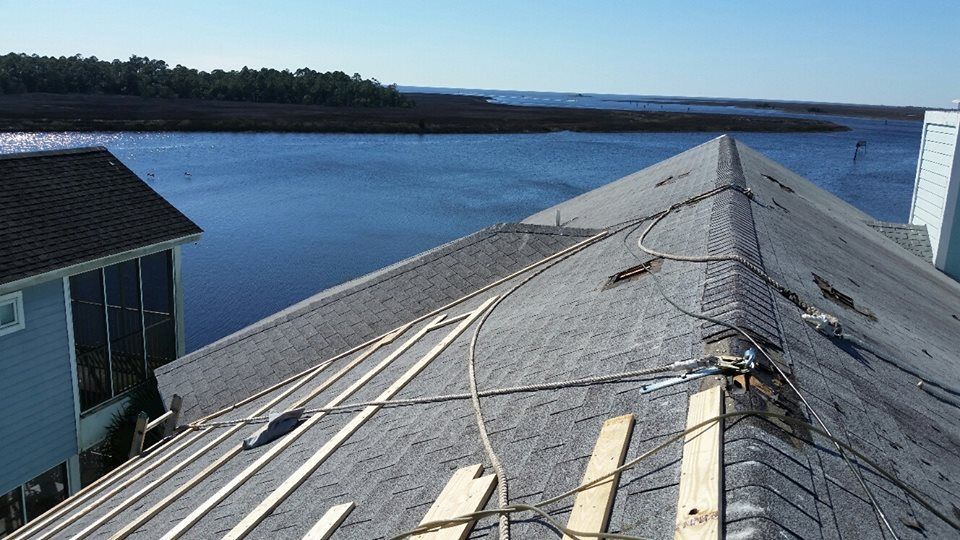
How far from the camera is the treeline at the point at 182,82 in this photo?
122 m

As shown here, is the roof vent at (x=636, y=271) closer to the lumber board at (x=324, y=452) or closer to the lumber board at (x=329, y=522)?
the lumber board at (x=324, y=452)

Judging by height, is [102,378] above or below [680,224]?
below

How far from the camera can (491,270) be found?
1275cm

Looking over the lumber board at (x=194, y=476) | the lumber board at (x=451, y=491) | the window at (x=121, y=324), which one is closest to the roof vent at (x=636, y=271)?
the lumber board at (x=194, y=476)

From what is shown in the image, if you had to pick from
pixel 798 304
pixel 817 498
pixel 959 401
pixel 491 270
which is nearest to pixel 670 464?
pixel 817 498

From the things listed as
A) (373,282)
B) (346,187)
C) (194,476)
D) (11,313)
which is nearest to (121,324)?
(11,313)

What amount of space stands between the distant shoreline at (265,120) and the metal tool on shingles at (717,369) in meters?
89.9

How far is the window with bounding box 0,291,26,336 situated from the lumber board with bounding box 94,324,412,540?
5457 millimetres

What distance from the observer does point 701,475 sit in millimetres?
3697

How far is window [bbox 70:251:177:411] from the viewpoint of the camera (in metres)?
14.1

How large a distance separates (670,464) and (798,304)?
11.0 feet

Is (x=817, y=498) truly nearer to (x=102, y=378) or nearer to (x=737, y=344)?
(x=737, y=344)

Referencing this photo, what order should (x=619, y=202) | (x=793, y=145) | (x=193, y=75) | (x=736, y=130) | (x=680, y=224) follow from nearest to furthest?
1. (x=680, y=224)
2. (x=619, y=202)
3. (x=793, y=145)
4. (x=736, y=130)
5. (x=193, y=75)

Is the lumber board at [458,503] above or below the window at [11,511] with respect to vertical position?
above
